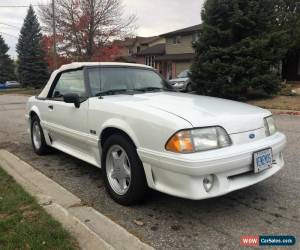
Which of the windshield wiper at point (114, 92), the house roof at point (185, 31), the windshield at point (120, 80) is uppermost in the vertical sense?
the house roof at point (185, 31)

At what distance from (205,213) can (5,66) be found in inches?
2546

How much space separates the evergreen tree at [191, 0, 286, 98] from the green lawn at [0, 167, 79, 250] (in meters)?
12.5

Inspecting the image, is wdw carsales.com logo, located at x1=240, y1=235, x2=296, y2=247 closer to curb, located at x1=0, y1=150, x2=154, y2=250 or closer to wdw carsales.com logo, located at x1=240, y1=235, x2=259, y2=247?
wdw carsales.com logo, located at x1=240, y1=235, x2=259, y2=247

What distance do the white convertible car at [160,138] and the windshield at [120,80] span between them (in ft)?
0.04

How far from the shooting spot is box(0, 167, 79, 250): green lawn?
292 centimetres

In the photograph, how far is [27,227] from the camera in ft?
10.5

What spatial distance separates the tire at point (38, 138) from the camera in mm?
6023

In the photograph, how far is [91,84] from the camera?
463 cm

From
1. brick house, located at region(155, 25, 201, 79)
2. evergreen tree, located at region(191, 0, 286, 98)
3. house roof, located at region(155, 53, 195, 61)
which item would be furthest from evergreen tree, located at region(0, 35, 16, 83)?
evergreen tree, located at region(191, 0, 286, 98)

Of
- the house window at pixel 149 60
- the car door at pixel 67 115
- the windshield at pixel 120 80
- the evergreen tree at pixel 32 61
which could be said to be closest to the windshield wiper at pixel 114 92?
the windshield at pixel 120 80

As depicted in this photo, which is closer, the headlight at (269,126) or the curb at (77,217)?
the curb at (77,217)

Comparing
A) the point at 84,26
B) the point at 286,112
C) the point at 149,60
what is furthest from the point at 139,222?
the point at 149,60

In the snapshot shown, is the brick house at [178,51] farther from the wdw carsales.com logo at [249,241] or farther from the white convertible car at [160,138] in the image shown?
the wdw carsales.com logo at [249,241]

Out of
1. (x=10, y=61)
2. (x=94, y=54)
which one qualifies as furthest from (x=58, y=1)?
(x=10, y=61)
